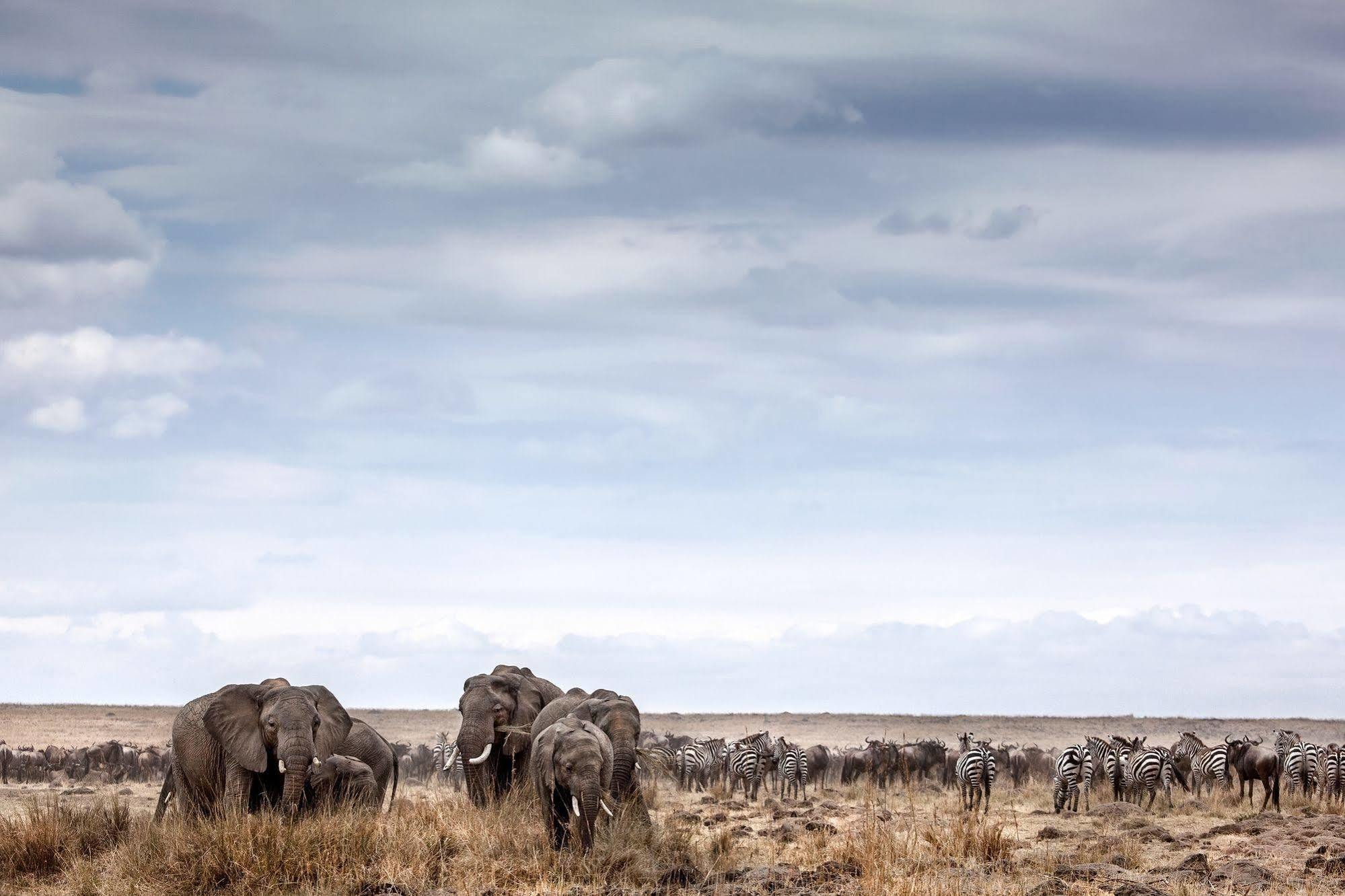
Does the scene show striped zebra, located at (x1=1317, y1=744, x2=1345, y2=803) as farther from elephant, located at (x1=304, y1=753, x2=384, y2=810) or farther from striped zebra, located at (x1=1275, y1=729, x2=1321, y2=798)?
elephant, located at (x1=304, y1=753, x2=384, y2=810)

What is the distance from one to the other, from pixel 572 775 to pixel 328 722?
522cm

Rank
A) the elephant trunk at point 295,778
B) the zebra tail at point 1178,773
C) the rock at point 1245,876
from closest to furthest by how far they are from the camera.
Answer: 1. the rock at point 1245,876
2. the elephant trunk at point 295,778
3. the zebra tail at point 1178,773

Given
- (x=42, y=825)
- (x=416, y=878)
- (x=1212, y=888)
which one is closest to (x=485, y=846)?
(x=416, y=878)

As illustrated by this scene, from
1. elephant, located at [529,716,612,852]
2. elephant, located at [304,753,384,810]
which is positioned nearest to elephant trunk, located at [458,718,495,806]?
elephant, located at [304,753,384,810]

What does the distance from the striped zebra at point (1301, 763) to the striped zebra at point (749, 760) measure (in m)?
14.8

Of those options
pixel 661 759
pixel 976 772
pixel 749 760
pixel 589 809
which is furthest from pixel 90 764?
pixel 589 809

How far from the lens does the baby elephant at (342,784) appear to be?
62.3ft

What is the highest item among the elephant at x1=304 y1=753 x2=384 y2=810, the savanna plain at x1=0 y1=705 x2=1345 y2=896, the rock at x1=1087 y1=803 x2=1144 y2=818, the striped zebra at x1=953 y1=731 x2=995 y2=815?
the elephant at x1=304 y1=753 x2=384 y2=810

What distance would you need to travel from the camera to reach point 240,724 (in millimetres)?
17719

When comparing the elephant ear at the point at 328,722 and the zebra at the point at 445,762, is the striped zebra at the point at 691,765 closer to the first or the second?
the zebra at the point at 445,762

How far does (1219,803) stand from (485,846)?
82.0 feet

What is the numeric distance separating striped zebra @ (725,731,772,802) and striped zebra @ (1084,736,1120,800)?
9710 millimetres

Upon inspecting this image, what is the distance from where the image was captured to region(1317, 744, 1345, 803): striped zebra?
110 ft

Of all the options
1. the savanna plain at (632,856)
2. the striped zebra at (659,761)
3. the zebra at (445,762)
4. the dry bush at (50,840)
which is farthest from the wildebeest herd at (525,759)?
the zebra at (445,762)
